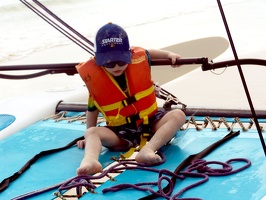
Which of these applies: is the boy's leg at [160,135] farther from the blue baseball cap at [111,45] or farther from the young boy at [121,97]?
the blue baseball cap at [111,45]

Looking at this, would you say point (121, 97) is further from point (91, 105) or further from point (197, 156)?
point (197, 156)

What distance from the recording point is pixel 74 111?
106 inches

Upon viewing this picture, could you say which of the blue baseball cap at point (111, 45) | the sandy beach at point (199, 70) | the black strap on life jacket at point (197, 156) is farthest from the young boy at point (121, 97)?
the sandy beach at point (199, 70)

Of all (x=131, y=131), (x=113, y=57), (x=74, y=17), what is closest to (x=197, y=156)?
(x=131, y=131)

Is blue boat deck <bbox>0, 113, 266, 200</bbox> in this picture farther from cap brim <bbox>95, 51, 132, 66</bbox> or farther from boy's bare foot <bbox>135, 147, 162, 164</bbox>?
cap brim <bbox>95, 51, 132, 66</bbox>

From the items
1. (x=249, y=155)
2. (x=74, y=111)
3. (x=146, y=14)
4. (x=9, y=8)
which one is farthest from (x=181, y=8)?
(x=249, y=155)

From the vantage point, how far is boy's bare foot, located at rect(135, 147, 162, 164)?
5.96 feet

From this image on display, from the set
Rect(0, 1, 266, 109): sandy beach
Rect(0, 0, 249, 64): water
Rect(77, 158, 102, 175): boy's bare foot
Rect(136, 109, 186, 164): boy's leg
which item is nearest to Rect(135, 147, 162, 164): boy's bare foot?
Rect(136, 109, 186, 164): boy's leg

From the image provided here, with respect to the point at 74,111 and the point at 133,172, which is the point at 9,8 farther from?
the point at 133,172

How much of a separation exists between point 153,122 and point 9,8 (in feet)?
31.8

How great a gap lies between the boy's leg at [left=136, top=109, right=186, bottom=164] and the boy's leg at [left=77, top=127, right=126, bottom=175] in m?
0.15

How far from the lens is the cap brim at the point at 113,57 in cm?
192

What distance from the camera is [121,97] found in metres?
2.04

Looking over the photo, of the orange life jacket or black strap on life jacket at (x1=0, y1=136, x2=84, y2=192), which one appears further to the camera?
the orange life jacket
